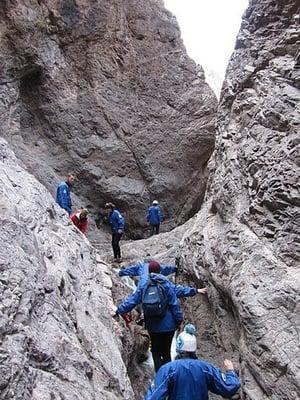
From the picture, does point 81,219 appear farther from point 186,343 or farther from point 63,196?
point 186,343

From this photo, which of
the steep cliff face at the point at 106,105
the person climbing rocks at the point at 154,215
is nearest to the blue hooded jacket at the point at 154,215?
the person climbing rocks at the point at 154,215

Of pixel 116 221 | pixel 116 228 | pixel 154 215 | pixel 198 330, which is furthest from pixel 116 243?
pixel 154 215

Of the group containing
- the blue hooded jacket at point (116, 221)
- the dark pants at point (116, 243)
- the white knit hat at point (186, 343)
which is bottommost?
the dark pants at point (116, 243)

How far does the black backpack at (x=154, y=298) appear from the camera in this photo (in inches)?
254

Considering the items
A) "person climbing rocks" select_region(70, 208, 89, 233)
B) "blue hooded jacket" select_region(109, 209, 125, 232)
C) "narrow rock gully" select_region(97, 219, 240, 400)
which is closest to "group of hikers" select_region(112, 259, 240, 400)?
"narrow rock gully" select_region(97, 219, 240, 400)

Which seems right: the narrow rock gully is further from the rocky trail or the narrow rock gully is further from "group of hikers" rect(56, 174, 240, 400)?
"group of hikers" rect(56, 174, 240, 400)

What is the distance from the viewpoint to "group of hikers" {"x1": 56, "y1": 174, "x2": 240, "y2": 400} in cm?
453

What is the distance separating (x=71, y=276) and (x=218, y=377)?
9.70 feet

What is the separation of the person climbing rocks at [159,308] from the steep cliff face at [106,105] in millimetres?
12217

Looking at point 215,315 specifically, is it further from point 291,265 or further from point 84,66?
point 84,66

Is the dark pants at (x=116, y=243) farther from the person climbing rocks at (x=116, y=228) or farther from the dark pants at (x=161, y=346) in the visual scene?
the dark pants at (x=161, y=346)

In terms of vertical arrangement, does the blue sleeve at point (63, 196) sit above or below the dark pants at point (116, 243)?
above

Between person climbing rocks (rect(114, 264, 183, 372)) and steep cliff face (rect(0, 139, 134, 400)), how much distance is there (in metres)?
0.53

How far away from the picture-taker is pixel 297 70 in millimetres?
8328
